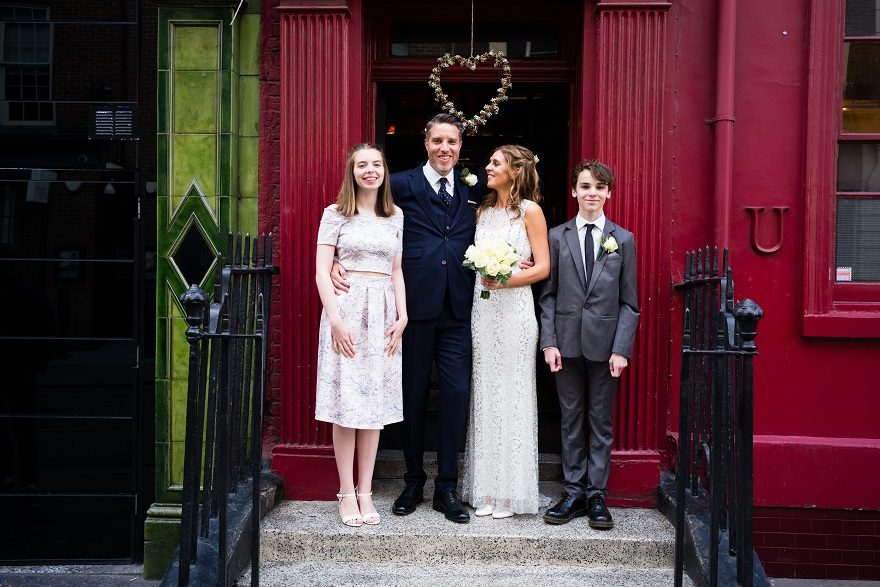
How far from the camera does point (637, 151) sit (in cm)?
505

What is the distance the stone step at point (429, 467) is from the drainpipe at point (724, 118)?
6.01ft

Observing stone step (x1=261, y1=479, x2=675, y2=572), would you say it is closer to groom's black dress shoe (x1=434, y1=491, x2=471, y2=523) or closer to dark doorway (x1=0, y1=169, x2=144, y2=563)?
groom's black dress shoe (x1=434, y1=491, x2=471, y2=523)

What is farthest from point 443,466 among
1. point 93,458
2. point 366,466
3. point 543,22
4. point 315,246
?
point 543,22

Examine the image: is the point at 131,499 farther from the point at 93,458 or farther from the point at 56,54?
the point at 56,54

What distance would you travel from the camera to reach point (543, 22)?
5.61m

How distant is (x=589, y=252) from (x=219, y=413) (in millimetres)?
2277

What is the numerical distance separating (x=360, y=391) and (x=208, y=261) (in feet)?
4.93

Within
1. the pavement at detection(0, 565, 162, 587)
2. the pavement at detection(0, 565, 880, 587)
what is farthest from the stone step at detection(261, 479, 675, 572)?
the pavement at detection(0, 565, 162, 587)

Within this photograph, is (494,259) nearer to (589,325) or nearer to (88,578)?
(589,325)

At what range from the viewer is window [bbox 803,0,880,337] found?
512cm

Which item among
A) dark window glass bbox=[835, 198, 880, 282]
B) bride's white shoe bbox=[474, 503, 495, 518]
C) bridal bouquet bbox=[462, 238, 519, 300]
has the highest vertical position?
dark window glass bbox=[835, 198, 880, 282]

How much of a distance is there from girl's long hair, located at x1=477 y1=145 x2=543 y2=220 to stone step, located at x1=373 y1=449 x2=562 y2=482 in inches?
69.7

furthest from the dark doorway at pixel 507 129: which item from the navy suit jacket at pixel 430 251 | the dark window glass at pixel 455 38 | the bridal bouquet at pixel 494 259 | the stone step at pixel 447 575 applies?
the bridal bouquet at pixel 494 259

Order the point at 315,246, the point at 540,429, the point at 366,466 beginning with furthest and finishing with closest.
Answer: the point at 540,429 → the point at 315,246 → the point at 366,466
